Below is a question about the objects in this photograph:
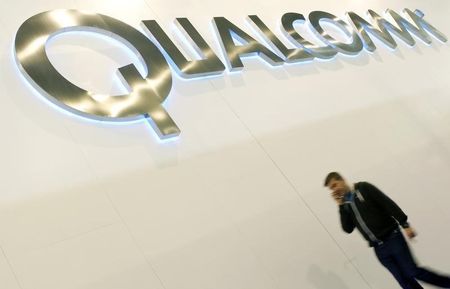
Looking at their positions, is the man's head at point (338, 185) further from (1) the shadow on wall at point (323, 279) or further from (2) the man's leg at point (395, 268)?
(1) the shadow on wall at point (323, 279)

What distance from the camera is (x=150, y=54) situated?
12.9 ft

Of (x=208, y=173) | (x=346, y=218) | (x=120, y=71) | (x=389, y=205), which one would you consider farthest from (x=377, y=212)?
(x=120, y=71)

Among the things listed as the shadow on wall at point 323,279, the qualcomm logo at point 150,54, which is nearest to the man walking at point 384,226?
the shadow on wall at point 323,279

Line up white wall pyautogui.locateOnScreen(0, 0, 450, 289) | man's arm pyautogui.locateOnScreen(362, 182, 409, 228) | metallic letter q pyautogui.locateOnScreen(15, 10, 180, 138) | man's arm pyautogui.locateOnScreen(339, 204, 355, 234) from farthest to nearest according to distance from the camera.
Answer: metallic letter q pyautogui.locateOnScreen(15, 10, 180, 138) < man's arm pyautogui.locateOnScreen(339, 204, 355, 234) < man's arm pyautogui.locateOnScreen(362, 182, 409, 228) < white wall pyautogui.locateOnScreen(0, 0, 450, 289)

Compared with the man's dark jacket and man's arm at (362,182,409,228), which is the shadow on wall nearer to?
the man's dark jacket

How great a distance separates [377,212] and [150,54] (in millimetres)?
2200

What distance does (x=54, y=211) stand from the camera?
281cm

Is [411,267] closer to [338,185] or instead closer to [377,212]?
[377,212]

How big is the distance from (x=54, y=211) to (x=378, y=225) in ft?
6.69

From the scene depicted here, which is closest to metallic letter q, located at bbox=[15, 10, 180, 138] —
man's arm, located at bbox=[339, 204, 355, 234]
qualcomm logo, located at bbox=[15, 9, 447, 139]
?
qualcomm logo, located at bbox=[15, 9, 447, 139]

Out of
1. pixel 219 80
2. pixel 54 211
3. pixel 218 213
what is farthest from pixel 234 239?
pixel 219 80

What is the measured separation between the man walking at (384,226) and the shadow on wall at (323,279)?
1.47ft

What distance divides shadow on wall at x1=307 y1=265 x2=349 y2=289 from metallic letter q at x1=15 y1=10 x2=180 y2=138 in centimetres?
143

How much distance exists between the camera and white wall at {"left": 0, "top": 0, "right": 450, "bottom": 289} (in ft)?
9.21
